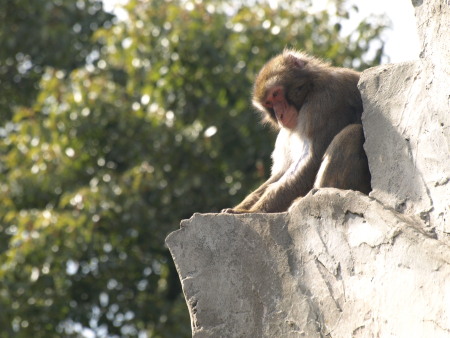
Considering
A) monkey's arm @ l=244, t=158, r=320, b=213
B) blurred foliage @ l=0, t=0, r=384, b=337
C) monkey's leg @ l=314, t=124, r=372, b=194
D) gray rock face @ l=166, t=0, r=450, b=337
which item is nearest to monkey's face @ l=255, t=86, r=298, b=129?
monkey's arm @ l=244, t=158, r=320, b=213

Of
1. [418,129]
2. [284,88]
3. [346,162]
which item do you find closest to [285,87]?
[284,88]

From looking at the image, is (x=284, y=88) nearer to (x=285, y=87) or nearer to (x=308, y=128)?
(x=285, y=87)

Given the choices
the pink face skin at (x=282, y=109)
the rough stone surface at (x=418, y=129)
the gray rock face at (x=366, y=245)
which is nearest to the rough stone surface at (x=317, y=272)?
the gray rock face at (x=366, y=245)

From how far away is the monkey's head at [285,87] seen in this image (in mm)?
5152

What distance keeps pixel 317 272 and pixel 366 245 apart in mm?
283

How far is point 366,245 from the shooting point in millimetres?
3908

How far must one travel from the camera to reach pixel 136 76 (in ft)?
29.4

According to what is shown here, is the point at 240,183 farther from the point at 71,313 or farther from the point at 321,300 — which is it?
the point at 321,300

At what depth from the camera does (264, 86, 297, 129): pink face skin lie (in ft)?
16.9

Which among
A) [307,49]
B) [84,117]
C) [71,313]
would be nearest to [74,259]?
[71,313]

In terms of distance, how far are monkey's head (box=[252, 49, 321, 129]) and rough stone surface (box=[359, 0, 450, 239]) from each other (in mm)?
947

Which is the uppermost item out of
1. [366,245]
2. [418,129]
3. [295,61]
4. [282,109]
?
[418,129]

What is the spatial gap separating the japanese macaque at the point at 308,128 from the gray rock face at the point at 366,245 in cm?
31

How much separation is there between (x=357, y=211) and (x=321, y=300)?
1.35 ft
